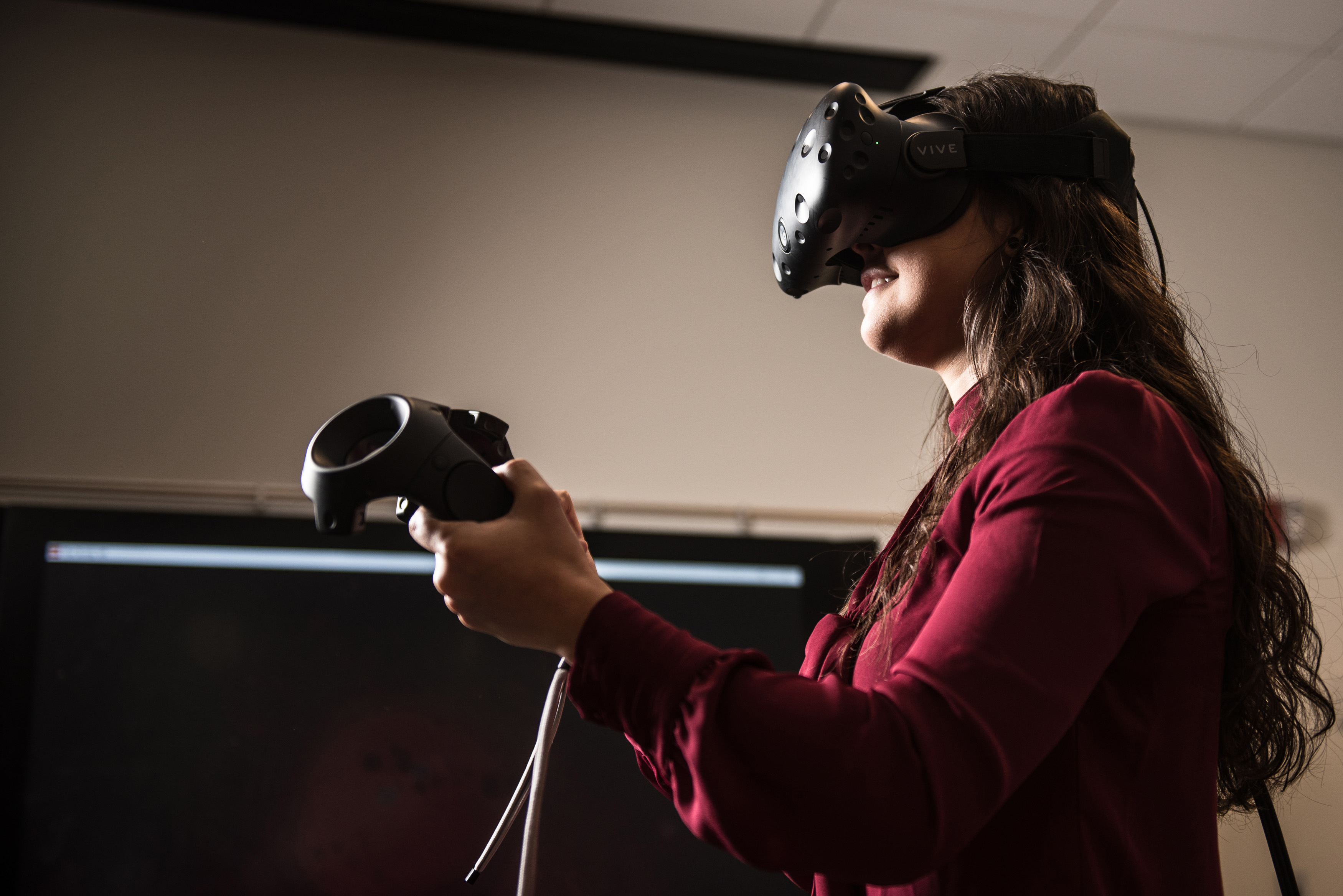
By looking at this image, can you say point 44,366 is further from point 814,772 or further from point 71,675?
point 814,772

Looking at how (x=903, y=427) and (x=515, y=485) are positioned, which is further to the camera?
(x=903, y=427)

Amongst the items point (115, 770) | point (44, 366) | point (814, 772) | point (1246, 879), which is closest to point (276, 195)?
point (44, 366)

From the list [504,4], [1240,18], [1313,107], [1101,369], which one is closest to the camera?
[1101,369]

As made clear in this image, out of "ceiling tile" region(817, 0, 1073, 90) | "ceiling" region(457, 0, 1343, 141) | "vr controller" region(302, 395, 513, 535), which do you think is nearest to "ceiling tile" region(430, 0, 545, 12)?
"ceiling" region(457, 0, 1343, 141)

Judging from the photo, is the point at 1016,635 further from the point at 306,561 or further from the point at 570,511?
the point at 306,561

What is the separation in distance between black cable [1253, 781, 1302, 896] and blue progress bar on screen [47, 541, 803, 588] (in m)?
0.90

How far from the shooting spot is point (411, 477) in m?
0.51

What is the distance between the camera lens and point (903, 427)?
2.02m

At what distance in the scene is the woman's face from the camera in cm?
72

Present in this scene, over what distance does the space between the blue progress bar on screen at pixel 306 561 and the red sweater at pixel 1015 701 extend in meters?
0.98

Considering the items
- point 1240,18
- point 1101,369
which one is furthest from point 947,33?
point 1101,369

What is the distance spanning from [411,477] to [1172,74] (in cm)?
221

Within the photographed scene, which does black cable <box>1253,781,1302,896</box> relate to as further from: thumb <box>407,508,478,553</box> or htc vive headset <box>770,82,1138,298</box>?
thumb <box>407,508,478,553</box>

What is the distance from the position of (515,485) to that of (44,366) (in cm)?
154
